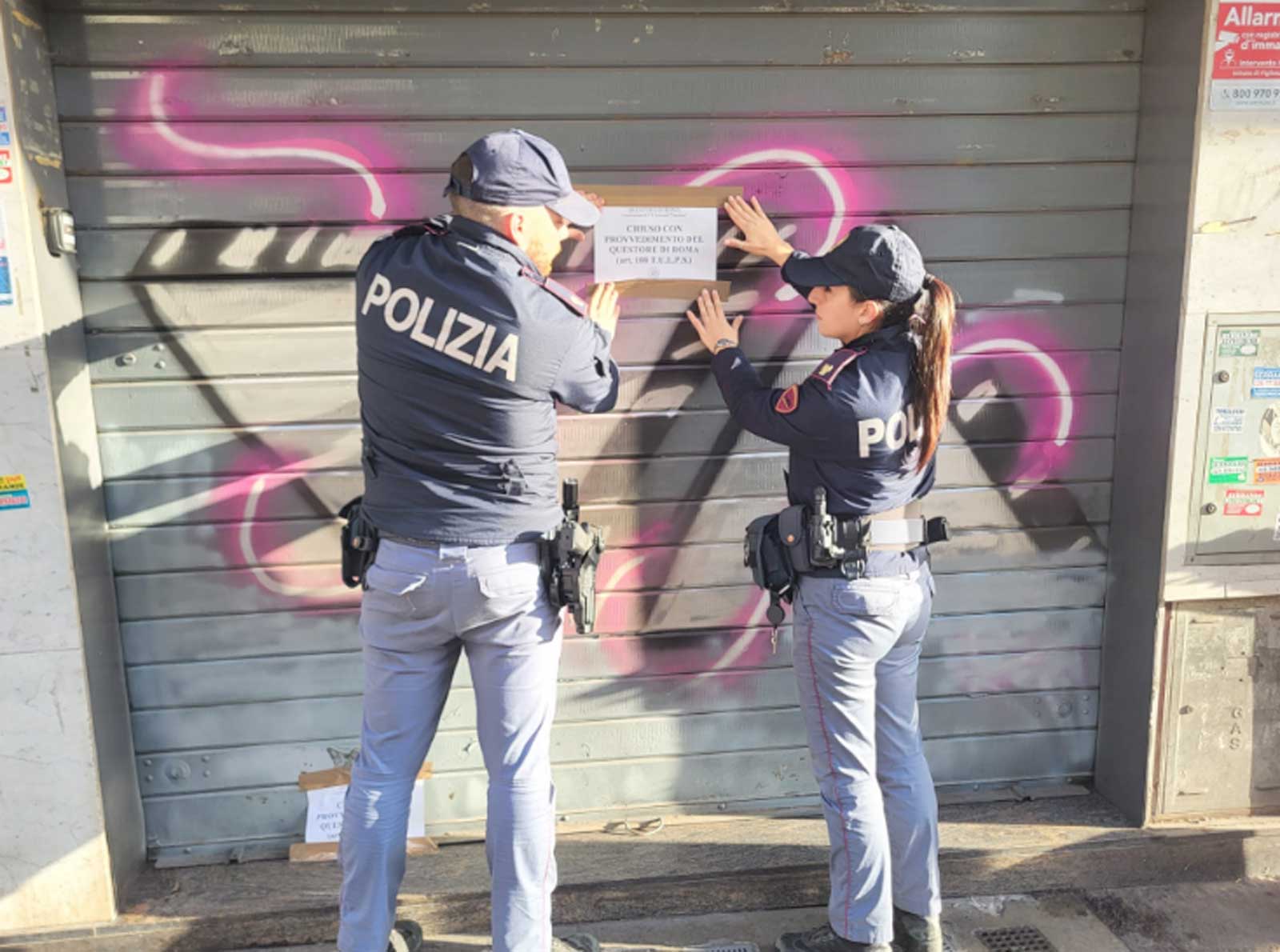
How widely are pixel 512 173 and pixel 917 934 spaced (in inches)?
92.1

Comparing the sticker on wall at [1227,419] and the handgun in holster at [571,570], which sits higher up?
the sticker on wall at [1227,419]

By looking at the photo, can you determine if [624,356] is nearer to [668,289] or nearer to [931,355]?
[668,289]

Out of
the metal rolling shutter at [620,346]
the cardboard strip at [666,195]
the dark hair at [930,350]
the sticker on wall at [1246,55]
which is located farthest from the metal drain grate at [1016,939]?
the sticker on wall at [1246,55]

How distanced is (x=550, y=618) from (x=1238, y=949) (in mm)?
2356

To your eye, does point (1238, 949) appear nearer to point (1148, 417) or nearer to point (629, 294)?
point (1148, 417)

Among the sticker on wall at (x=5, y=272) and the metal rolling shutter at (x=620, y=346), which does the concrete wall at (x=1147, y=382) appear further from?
the sticker on wall at (x=5, y=272)

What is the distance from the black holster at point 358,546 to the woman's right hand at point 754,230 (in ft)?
4.71

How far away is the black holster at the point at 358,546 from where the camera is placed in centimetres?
252

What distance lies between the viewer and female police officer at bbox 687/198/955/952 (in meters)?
2.51

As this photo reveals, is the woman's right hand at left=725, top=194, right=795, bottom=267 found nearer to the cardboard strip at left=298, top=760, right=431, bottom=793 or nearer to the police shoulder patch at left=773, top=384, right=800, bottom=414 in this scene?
the police shoulder patch at left=773, top=384, right=800, bottom=414

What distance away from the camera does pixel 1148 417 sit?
3266 millimetres

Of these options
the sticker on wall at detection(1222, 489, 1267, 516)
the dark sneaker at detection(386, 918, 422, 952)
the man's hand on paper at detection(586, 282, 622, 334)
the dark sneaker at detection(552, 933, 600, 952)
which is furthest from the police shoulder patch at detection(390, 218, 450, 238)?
the sticker on wall at detection(1222, 489, 1267, 516)

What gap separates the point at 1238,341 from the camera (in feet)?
10.3

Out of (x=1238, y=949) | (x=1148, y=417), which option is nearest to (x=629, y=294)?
(x=1148, y=417)
